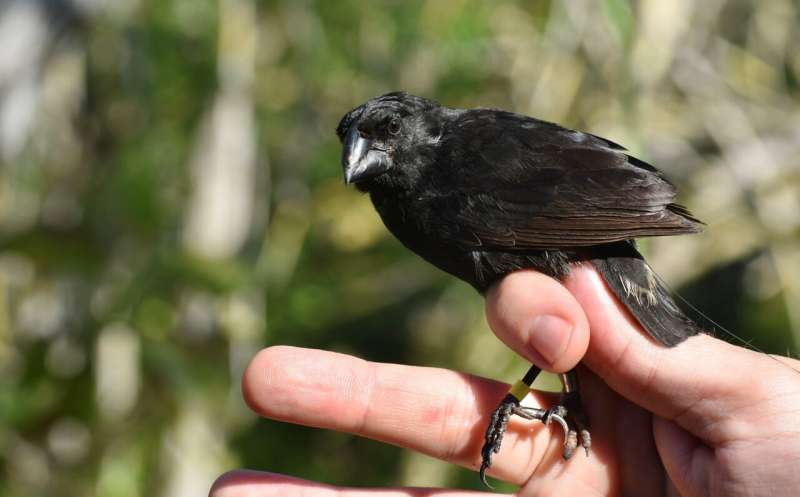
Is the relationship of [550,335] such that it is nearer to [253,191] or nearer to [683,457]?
[683,457]

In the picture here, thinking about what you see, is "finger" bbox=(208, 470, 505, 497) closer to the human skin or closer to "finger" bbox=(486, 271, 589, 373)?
the human skin

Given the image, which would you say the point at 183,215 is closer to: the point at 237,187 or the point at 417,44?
the point at 237,187

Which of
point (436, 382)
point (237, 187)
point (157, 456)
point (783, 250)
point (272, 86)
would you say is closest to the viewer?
point (436, 382)

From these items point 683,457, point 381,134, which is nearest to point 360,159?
point 381,134

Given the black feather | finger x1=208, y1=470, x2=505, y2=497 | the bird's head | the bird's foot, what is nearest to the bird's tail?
the black feather

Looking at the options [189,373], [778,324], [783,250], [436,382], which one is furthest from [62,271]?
[778,324]

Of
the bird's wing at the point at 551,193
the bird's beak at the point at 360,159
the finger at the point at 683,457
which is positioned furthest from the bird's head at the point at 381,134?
the finger at the point at 683,457

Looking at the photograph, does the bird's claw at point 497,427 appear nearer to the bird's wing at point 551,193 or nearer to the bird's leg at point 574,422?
the bird's leg at point 574,422
